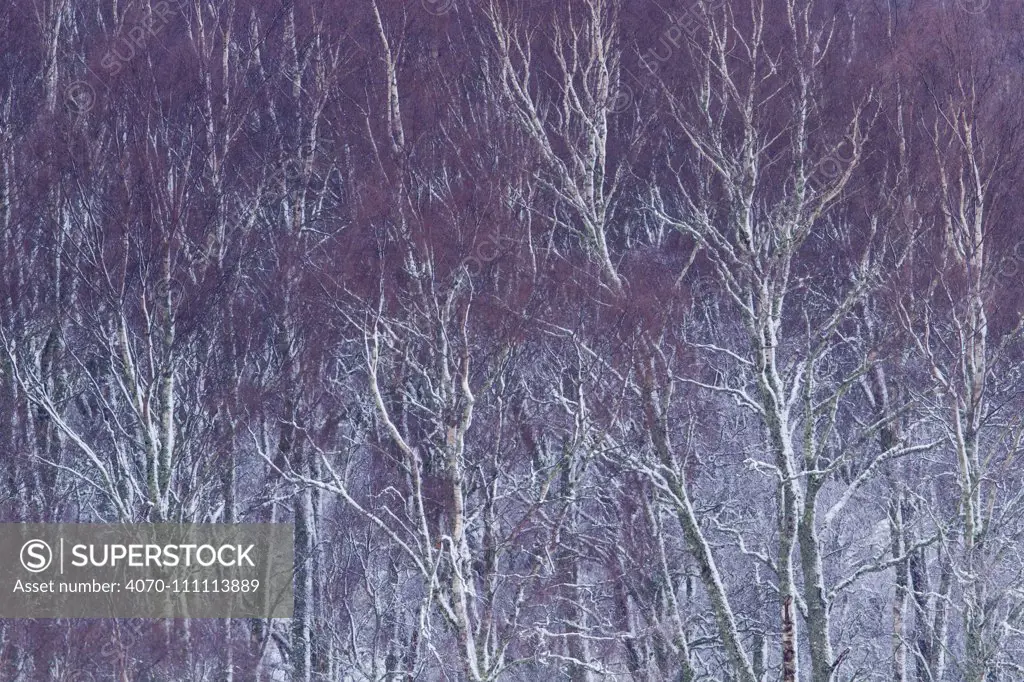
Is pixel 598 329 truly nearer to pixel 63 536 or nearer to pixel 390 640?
pixel 390 640

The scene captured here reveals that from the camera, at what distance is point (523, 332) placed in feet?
50.0

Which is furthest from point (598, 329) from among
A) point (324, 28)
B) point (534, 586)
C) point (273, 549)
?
point (324, 28)

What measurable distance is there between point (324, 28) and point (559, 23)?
17.2ft

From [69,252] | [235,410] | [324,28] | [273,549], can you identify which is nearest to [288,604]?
[273,549]

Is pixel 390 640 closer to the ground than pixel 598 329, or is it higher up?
closer to the ground

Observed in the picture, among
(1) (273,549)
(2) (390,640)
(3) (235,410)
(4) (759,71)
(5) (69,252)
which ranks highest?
(4) (759,71)

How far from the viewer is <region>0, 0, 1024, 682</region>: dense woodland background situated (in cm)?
1423

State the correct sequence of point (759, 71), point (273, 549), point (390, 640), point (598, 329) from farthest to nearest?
point (759, 71), point (273, 549), point (390, 640), point (598, 329)

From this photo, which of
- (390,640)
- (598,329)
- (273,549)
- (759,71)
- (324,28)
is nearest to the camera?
(598,329)

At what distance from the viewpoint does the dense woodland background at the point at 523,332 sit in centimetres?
1423

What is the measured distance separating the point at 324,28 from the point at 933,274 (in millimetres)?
11310

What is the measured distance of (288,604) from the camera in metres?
16.9

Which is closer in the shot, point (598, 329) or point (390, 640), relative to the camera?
Result: point (598, 329)

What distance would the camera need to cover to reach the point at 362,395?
59.6 ft
